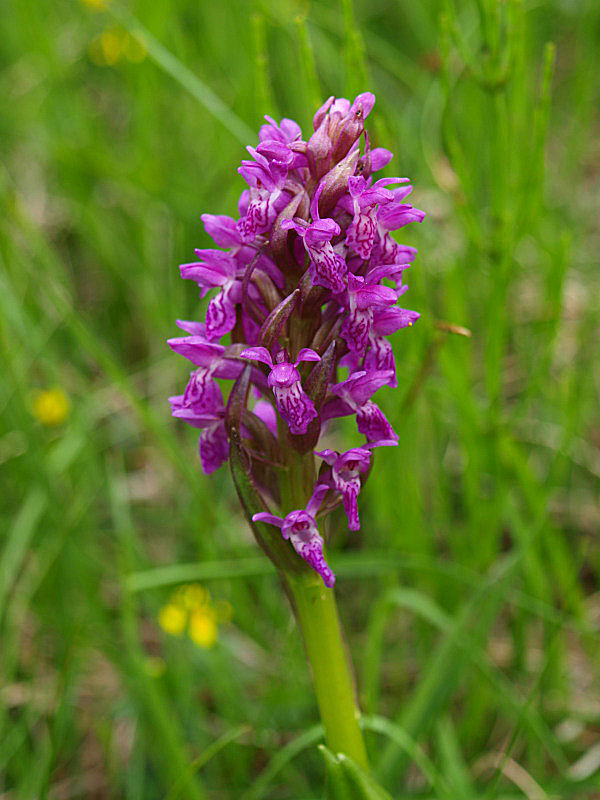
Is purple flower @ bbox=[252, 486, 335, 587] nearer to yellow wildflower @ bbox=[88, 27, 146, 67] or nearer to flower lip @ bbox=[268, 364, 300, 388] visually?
flower lip @ bbox=[268, 364, 300, 388]

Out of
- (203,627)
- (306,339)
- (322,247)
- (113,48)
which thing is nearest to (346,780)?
(306,339)

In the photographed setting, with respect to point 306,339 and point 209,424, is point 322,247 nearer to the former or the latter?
point 306,339

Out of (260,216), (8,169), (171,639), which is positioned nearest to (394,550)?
(171,639)

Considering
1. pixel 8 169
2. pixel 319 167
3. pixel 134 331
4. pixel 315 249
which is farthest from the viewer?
pixel 8 169

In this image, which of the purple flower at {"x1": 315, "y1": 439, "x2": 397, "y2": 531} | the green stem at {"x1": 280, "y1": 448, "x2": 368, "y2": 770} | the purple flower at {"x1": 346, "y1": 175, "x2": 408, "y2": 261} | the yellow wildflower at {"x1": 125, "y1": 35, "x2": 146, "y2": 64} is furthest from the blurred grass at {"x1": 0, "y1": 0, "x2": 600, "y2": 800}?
the purple flower at {"x1": 346, "y1": 175, "x2": 408, "y2": 261}

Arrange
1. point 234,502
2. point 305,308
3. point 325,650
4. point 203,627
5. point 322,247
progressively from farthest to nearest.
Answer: point 234,502 → point 203,627 → point 325,650 → point 305,308 → point 322,247

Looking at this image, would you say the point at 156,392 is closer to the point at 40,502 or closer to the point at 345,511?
the point at 40,502
